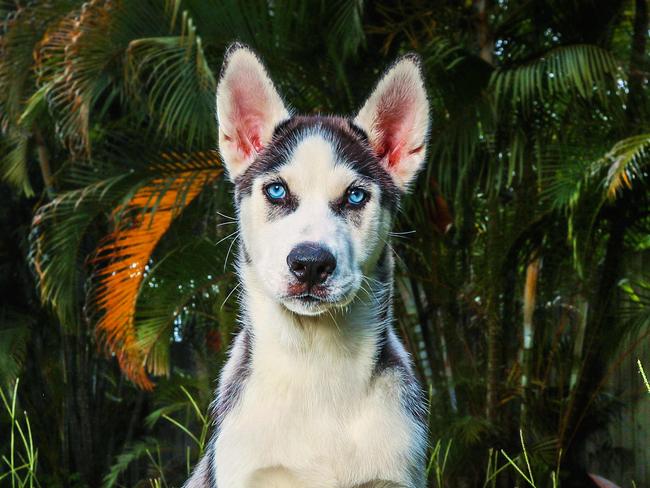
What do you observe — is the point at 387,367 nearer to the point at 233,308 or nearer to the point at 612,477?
the point at 233,308

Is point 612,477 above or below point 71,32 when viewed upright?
below

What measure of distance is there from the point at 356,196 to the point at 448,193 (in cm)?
421

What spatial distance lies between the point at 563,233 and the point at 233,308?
2.74 meters

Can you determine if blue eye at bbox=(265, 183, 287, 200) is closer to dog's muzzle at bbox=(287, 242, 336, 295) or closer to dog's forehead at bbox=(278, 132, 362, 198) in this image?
dog's forehead at bbox=(278, 132, 362, 198)

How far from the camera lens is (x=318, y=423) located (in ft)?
8.41

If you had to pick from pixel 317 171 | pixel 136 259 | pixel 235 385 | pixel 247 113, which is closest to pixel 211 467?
pixel 235 385

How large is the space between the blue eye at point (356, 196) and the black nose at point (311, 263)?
0.36m

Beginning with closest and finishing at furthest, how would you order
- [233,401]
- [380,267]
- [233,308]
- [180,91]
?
[233,401]
[380,267]
[180,91]
[233,308]

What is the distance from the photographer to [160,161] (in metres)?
6.89

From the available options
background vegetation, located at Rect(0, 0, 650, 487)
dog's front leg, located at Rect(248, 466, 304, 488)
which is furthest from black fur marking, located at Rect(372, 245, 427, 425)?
background vegetation, located at Rect(0, 0, 650, 487)

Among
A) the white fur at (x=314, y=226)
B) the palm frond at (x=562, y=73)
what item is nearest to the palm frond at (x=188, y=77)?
the palm frond at (x=562, y=73)

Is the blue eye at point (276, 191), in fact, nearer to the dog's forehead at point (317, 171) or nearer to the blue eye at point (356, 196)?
the dog's forehead at point (317, 171)

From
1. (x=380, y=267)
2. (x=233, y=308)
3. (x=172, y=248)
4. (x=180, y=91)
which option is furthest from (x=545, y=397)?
(x=380, y=267)

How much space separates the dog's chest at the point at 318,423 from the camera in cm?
250
